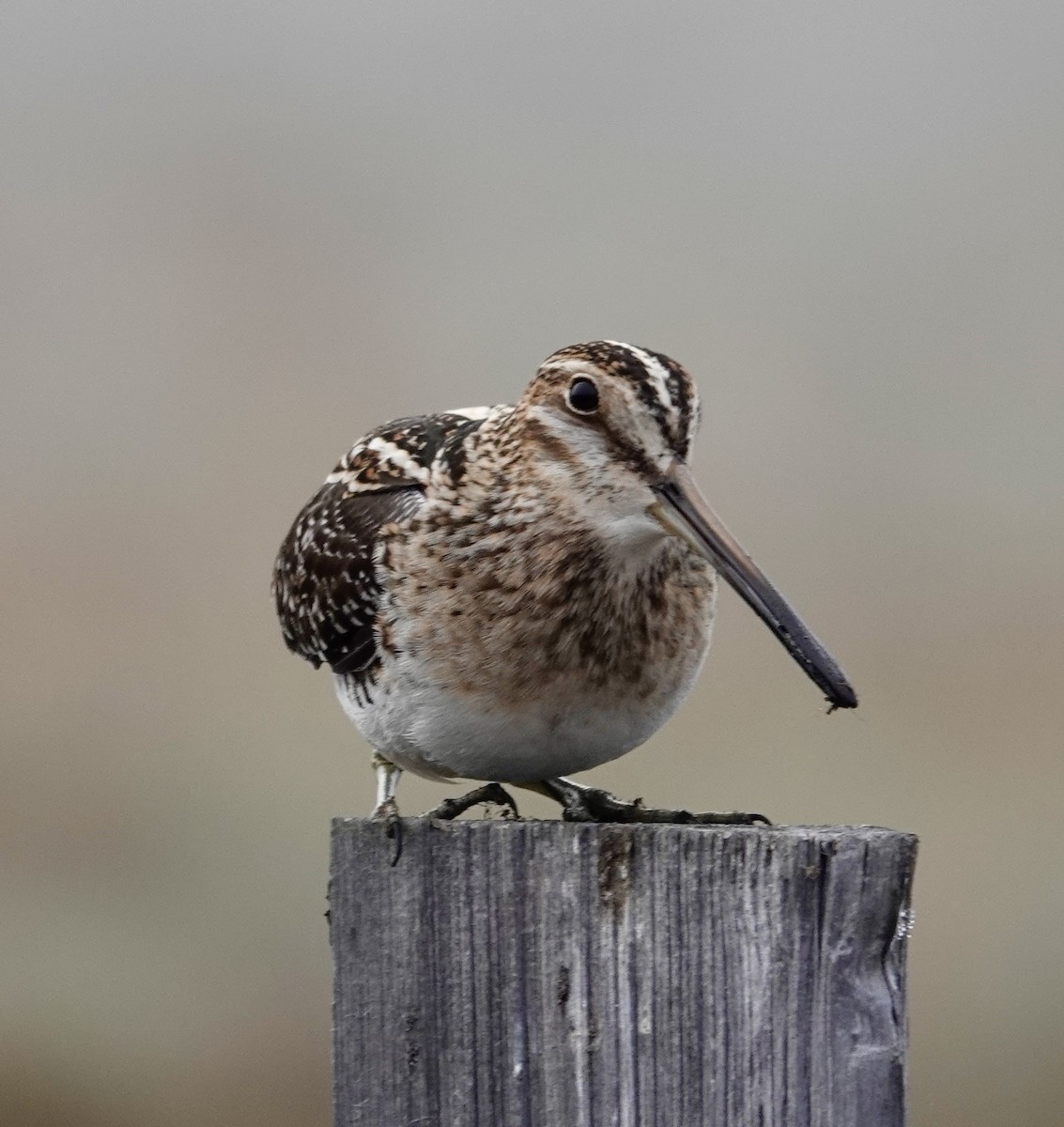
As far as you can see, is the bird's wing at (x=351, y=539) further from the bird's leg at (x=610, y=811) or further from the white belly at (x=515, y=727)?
the bird's leg at (x=610, y=811)

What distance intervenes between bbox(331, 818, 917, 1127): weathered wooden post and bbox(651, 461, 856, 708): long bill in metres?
0.55

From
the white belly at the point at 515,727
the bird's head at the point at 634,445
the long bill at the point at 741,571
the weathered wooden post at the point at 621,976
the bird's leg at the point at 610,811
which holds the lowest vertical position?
the weathered wooden post at the point at 621,976

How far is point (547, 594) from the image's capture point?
12.5ft

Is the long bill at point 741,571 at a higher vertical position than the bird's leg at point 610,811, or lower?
higher

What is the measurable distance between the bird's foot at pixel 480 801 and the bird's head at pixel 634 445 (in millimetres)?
656

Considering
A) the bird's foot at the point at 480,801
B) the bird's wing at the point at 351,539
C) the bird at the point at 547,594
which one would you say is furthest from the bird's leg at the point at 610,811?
the bird's wing at the point at 351,539

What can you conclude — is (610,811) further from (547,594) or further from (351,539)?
(351,539)

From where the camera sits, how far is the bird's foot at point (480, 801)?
3607 millimetres

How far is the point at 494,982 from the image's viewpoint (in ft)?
8.54

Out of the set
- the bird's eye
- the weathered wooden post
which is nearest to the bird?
the bird's eye

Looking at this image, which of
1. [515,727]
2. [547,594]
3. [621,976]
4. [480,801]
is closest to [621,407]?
[547,594]

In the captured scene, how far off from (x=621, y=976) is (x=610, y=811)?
3.32 feet

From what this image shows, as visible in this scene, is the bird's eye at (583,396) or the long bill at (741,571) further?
the bird's eye at (583,396)

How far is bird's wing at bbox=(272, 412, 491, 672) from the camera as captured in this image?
422 cm
